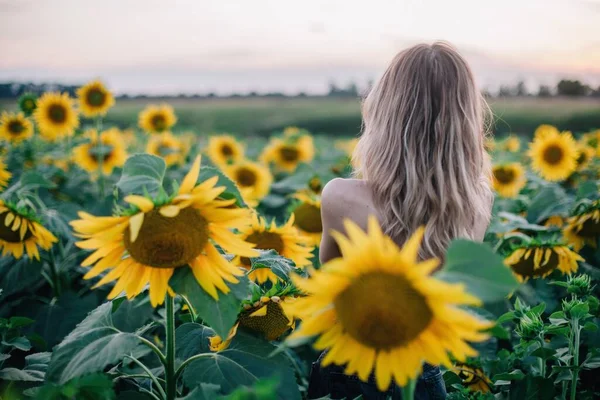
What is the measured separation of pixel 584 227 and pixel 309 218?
1494mm

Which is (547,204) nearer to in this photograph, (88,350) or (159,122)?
(88,350)

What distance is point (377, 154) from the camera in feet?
5.73

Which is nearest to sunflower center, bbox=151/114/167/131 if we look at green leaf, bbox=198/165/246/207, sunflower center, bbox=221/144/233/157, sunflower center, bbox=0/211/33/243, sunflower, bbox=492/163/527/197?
sunflower center, bbox=221/144/233/157

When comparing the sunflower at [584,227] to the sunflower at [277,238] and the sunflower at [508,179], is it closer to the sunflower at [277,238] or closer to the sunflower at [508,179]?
the sunflower at [277,238]

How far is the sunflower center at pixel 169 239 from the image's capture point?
1.17 metres

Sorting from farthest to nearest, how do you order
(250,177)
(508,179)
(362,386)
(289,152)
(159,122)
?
(159,122)
(289,152)
(508,179)
(250,177)
(362,386)

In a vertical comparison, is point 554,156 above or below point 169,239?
below

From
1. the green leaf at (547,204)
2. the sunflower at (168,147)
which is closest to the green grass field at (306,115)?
the sunflower at (168,147)

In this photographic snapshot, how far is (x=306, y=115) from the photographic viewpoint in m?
21.4

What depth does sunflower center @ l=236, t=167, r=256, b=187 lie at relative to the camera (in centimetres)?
423

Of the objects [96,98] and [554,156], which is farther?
[554,156]

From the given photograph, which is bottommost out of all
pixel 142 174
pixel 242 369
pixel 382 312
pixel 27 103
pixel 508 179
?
pixel 508 179

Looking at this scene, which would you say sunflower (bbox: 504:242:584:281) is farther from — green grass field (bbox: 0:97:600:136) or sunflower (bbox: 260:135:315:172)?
green grass field (bbox: 0:97:600:136)

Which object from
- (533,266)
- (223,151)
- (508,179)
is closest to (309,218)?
(533,266)
